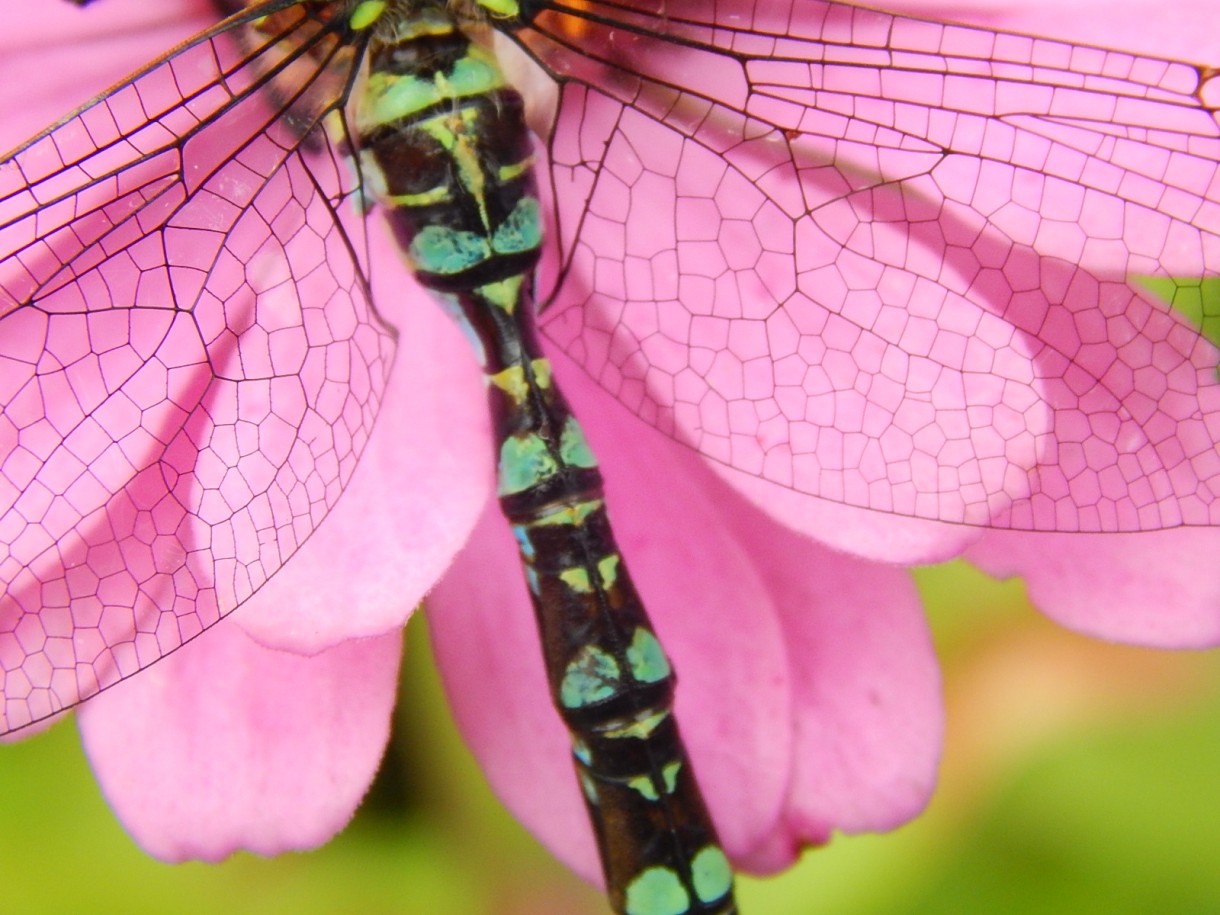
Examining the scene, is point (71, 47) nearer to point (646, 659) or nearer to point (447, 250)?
point (447, 250)

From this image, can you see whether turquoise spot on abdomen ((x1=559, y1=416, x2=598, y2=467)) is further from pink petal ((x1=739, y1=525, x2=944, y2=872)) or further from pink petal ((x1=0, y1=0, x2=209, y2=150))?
pink petal ((x1=0, y1=0, x2=209, y2=150))

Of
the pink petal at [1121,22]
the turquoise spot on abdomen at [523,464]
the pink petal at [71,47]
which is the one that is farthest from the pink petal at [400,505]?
the pink petal at [1121,22]

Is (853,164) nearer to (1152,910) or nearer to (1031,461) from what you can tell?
(1031,461)

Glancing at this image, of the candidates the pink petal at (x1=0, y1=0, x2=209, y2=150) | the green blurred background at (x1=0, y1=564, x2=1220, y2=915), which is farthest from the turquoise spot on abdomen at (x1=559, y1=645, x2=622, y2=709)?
the pink petal at (x1=0, y1=0, x2=209, y2=150)

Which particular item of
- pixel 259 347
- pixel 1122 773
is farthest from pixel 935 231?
pixel 1122 773

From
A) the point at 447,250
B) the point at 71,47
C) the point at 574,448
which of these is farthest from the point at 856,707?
the point at 71,47

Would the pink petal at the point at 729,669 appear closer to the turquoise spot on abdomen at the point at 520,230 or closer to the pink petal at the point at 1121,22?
the turquoise spot on abdomen at the point at 520,230
